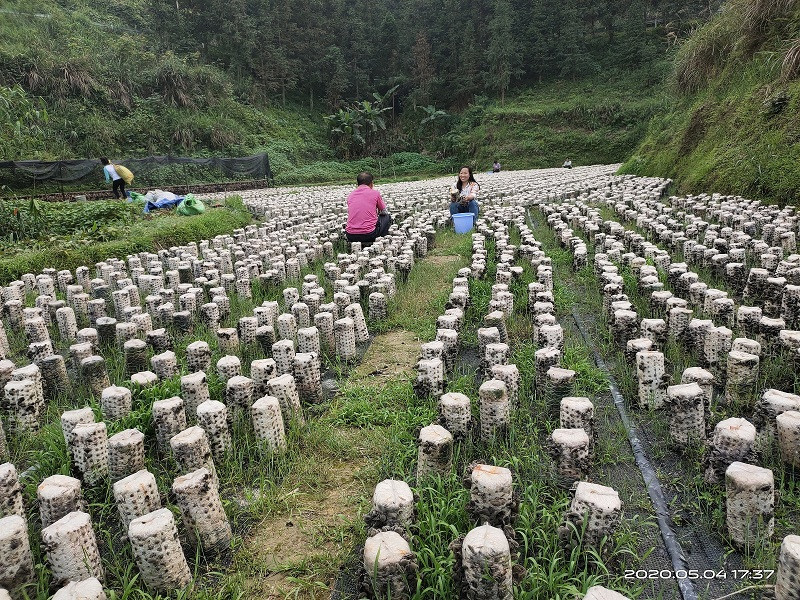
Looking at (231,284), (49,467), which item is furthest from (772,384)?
(231,284)

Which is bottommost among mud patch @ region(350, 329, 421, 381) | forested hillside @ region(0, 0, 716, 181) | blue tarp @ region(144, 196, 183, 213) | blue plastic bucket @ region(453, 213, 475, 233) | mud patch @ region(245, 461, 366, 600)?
mud patch @ region(245, 461, 366, 600)

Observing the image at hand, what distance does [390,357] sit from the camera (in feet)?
15.0

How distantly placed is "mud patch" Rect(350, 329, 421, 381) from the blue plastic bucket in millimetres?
5102

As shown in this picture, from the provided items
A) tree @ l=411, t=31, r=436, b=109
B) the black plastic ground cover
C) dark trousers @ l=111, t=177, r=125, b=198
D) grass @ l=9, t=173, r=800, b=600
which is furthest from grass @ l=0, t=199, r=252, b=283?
tree @ l=411, t=31, r=436, b=109

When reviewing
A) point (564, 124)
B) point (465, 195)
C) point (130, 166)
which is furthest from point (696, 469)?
point (564, 124)

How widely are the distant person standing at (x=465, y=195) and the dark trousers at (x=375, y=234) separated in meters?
2.29

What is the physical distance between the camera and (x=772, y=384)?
3.38m

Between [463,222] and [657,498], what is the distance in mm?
7676

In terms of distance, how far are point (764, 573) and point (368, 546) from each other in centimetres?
156

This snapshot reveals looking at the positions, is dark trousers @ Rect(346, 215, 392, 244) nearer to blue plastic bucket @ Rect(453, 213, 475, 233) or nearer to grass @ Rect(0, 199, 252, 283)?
blue plastic bucket @ Rect(453, 213, 475, 233)

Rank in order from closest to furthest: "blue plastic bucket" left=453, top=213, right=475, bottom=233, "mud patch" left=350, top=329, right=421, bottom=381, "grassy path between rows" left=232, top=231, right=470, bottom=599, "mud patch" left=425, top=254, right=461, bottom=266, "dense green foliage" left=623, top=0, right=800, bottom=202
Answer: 1. "grassy path between rows" left=232, top=231, right=470, bottom=599
2. "mud patch" left=350, top=329, right=421, bottom=381
3. "mud patch" left=425, top=254, right=461, bottom=266
4. "dense green foliage" left=623, top=0, right=800, bottom=202
5. "blue plastic bucket" left=453, top=213, right=475, bottom=233

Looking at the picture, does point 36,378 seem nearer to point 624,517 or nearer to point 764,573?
point 624,517

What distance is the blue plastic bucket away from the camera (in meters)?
9.84

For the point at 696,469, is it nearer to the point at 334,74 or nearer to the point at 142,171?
the point at 142,171
